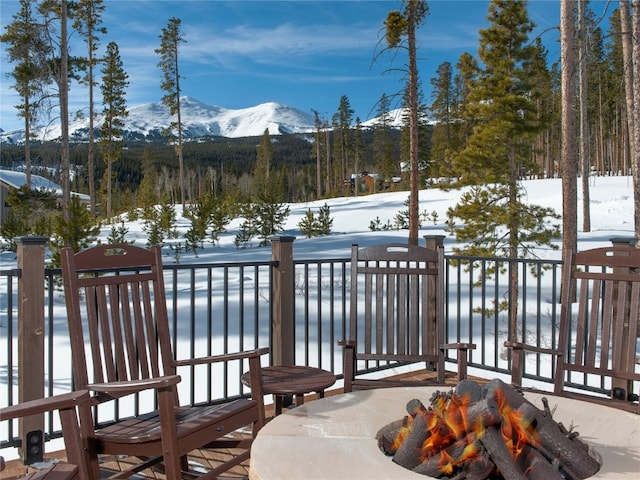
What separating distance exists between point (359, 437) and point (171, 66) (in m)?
29.3

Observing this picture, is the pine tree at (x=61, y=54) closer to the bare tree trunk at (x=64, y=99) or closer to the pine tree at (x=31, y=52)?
the bare tree trunk at (x=64, y=99)

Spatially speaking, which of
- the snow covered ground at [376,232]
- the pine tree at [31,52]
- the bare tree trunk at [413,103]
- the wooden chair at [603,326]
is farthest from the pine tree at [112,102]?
the wooden chair at [603,326]

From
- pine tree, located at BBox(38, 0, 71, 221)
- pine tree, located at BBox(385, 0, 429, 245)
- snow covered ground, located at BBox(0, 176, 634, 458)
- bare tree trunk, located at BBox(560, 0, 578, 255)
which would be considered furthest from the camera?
snow covered ground, located at BBox(0, 176, 634, 458)

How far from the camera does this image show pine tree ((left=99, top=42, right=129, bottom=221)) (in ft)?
92.5

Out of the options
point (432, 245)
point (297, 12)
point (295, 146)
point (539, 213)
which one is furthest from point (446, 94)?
point (295, 146)

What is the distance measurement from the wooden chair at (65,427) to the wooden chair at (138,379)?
0.31 m

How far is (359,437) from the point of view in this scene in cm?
201

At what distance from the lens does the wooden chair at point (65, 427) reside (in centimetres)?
186

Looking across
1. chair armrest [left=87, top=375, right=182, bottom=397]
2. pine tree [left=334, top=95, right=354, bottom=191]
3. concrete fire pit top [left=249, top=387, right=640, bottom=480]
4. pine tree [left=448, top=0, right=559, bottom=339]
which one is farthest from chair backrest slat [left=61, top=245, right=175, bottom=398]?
pine tree [left=334, top=95, right=354, bottom=191]

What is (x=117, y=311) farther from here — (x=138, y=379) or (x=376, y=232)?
(x=376, y=232)

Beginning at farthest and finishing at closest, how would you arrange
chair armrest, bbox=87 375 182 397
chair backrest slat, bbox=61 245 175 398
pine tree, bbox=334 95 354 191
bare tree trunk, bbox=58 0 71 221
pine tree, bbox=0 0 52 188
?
1. pine tree, bbox=334 95 354 191
2. bare tree trunk, bbox=58 0 71 221
3. pine tree, bbox=0 0 52 188
4. chair backrest slat, bbox=61 245 175 398
5. chair armrest, bbox=87 375 182 397

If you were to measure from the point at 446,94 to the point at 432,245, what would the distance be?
128 ft

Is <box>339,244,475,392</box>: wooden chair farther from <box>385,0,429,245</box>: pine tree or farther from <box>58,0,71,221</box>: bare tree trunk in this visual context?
<box>58,0,71,221</box>: bare tree trunk

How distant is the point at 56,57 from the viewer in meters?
15.1
